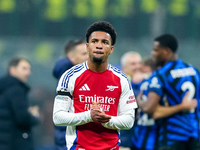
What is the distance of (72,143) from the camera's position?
4473mm

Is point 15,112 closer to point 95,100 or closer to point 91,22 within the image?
point 95,100

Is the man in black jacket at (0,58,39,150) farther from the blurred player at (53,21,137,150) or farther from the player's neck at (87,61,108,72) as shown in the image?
the player's neck at (87,61,108,72)

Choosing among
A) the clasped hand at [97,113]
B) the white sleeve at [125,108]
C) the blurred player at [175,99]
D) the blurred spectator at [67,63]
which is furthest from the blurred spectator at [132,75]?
the clasped hand at [97,113]

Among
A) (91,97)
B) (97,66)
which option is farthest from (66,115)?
(97,66)

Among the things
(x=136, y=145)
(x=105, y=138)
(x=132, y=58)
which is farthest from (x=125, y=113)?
(x=132, y=58)

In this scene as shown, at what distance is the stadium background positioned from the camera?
528 inches

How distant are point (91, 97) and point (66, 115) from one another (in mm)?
247

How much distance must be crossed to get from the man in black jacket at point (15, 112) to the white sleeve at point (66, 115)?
236 centimetres

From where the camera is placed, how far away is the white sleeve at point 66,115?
430cm

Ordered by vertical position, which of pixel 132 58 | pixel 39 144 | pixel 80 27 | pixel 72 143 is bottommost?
pixel 39 144

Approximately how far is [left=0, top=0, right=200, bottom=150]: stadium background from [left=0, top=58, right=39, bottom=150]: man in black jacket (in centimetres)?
607

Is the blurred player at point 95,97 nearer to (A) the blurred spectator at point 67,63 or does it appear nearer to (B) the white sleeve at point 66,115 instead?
(B) the white sleeve at point 66,115

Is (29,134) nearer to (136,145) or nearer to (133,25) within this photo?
(136,145)

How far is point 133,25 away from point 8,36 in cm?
308
